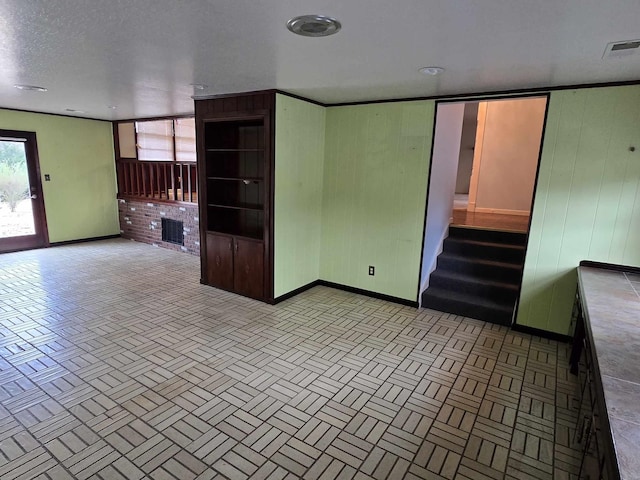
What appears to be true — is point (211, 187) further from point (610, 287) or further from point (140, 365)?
point (610, 287)

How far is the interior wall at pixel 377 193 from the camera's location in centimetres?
400

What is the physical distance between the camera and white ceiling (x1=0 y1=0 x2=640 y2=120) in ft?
5.72

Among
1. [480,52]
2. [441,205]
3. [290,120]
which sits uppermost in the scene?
[480,52]

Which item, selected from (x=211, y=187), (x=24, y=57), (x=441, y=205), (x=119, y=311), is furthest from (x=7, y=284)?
(x=441, y=205)

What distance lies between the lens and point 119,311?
3.85 m

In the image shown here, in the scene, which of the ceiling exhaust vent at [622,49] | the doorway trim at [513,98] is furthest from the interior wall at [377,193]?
the ceiling exhaust vent at [622,49]

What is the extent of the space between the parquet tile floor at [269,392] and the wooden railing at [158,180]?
Answer: 244 cm

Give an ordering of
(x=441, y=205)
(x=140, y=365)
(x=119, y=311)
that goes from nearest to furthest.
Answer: (x=140, y=365) < (x=119, y=311) < (x=441, y=205)

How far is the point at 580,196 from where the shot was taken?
10.6 feet

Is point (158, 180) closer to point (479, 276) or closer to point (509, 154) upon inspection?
point (479, 276)

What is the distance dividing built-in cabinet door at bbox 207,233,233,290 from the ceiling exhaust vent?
3.75 meters

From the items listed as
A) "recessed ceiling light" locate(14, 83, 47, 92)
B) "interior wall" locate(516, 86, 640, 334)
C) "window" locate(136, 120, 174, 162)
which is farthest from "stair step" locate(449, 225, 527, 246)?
"recessed ceiling light" locate(14, 83, 47, 92)

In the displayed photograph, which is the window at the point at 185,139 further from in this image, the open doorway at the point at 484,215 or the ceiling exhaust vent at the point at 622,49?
the ceiling exhaust vent at the point at 622,49

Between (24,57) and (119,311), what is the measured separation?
7.94 ft
